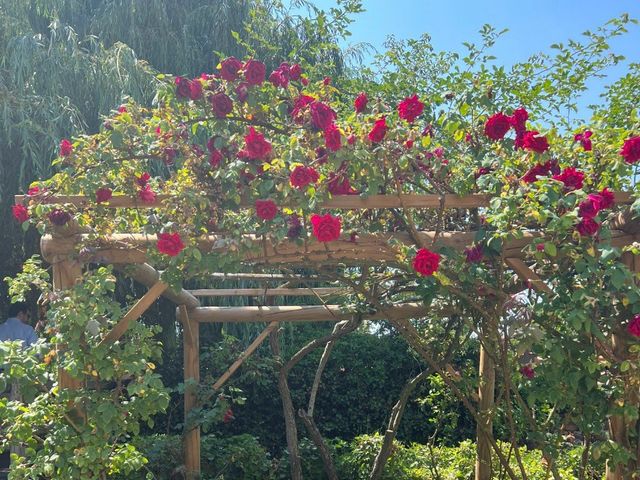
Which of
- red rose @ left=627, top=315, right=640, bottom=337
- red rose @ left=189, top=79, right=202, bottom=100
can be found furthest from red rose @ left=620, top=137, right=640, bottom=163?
red rose @ left=189, top=79, right=202, bottom=100

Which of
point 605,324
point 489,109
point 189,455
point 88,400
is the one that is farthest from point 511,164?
point 189,455

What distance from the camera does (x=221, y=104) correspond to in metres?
2.48

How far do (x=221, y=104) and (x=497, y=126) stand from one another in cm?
95

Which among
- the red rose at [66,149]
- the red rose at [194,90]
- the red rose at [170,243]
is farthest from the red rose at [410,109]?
the red rose at [66,149]

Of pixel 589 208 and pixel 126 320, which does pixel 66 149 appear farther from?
pixel 589 208

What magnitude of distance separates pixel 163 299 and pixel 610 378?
4.17 m

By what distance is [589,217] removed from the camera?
87.7 inches

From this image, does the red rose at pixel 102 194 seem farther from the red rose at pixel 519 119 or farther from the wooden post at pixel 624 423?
the wooden post at pixel 624 423

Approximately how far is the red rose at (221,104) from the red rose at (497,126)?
2.93 feet

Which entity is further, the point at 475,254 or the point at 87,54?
the point at 87,54

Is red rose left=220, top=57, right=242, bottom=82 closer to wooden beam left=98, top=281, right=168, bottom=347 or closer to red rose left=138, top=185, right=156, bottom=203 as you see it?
red rose left=138, top=185, right=156, bottom=203

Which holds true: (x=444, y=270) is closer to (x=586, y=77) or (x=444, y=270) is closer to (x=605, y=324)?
(x=605, y=324)

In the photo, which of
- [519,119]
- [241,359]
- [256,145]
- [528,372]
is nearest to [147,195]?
[256,145]

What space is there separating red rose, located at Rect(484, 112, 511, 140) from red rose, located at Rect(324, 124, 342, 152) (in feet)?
1.72
